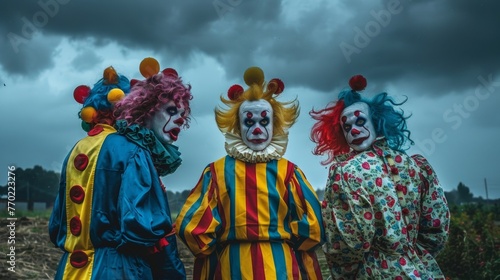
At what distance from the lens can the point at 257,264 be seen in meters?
3.99

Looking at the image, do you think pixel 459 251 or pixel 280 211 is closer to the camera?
pixel 280 211

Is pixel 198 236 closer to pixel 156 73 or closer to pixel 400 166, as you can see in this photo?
pixel 156 73

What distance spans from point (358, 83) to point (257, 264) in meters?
1.58

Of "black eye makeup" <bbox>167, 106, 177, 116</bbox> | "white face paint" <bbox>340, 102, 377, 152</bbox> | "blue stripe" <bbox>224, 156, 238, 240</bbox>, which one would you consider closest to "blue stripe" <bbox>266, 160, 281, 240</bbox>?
"blue stripe" <bbox>224, 156, 238, 240</bbox>

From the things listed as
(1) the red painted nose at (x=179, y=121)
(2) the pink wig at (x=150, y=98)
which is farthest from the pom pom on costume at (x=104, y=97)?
(1) the red painted nose at (x=179, y=121)

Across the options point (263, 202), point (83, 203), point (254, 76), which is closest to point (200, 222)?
point (263, 202)

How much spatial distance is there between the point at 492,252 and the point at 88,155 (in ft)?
17.4

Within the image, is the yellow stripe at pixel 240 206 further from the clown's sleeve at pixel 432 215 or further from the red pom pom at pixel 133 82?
the clown's sleeve at pixel 432 215

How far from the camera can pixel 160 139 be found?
393 centimetres

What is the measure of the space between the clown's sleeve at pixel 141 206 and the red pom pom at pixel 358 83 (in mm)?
1759

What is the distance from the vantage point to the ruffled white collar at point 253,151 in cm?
431

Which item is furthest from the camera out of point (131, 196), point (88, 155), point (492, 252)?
point (492, 252)

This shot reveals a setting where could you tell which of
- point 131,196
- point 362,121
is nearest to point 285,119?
point 362,121

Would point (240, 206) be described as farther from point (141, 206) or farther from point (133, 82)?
point (133, 82)
